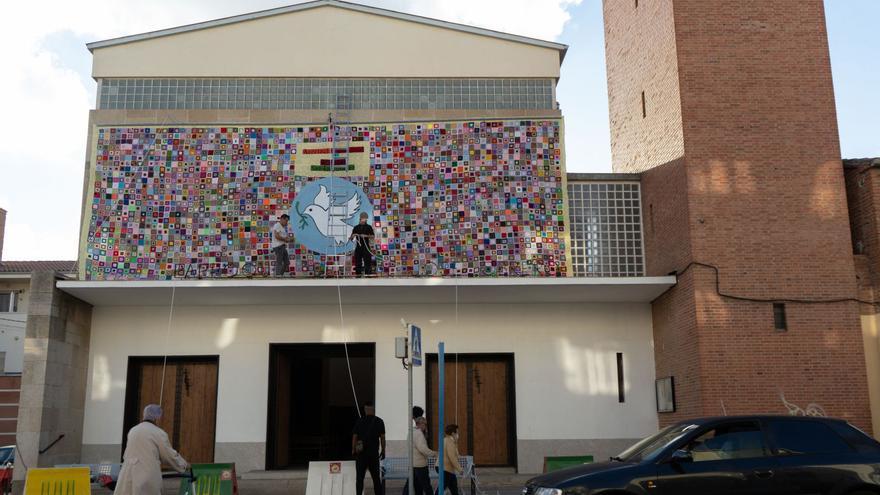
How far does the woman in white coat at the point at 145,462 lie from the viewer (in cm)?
956

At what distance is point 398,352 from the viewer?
11.2 meters

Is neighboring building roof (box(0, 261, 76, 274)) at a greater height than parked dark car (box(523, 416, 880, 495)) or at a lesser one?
greater

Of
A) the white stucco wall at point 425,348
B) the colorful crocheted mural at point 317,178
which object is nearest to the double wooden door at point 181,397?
the white stucco wall at point 425,348

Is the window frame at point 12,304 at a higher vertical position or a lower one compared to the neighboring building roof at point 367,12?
lower

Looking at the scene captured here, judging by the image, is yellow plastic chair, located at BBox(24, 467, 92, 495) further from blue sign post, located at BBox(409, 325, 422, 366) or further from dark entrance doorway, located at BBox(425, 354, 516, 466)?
dark entrance doorway, located at BBox(425, 354, 516, 466)

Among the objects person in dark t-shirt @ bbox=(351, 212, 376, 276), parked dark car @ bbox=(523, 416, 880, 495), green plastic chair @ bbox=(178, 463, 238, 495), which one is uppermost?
person in dark t-shirt @ bbox=(351, 212, 376, 276)

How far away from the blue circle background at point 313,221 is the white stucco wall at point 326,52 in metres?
2.72

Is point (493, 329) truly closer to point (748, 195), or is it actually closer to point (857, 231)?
point (748, 195)

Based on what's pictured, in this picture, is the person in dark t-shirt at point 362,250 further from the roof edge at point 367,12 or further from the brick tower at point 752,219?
the brick tower at point 752,219

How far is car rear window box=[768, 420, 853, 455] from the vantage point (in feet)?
32.2

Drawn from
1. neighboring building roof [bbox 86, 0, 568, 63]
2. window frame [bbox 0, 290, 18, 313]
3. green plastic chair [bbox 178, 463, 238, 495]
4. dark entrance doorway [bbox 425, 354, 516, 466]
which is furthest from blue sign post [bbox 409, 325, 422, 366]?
window frame [bbox 0, 290, 18, 313]

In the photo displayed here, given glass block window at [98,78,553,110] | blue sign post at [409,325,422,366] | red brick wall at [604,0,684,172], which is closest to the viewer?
blue sign post at [409,325,422,366]

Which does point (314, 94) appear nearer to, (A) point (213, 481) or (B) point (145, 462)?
(A) point (213, 481)

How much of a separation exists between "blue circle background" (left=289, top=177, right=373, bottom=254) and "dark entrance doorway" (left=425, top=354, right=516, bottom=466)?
10.2 feet
